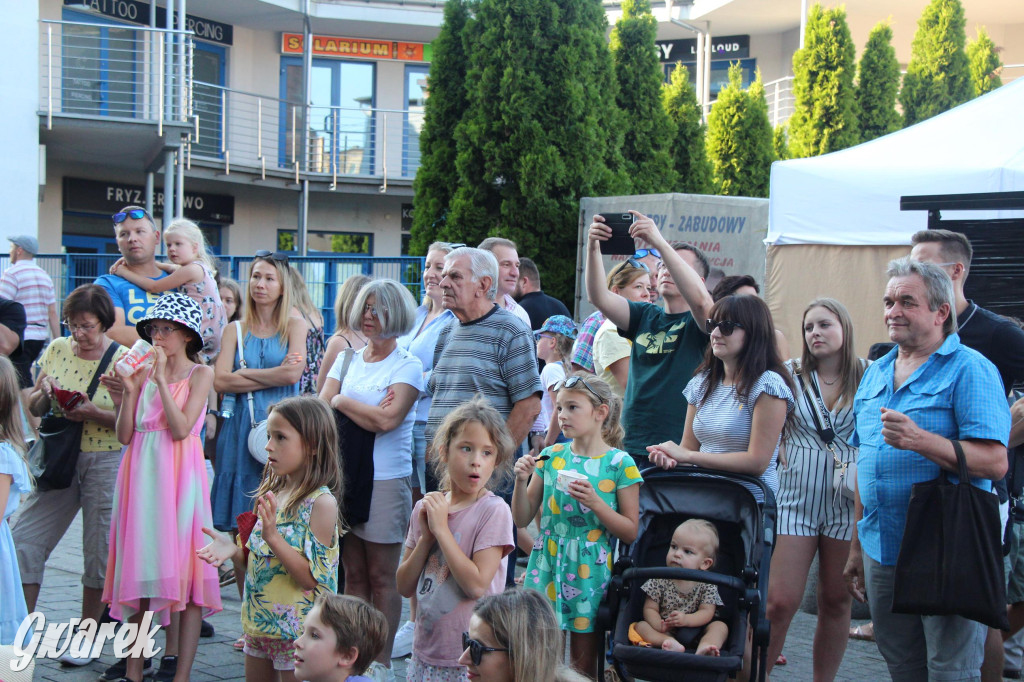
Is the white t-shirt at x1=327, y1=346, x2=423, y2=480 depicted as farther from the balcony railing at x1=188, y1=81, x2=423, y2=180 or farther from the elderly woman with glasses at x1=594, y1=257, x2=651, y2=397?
the balcony railing at x1=188, y1=81, x2=423, y2=180

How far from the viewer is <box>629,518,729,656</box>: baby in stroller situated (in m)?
3.68

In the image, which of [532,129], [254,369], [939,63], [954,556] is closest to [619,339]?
[254,369]

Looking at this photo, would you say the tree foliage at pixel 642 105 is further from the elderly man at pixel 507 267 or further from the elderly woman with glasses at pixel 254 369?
the elderly woman with glasses at pixel 254 369

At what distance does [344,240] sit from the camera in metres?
22.0

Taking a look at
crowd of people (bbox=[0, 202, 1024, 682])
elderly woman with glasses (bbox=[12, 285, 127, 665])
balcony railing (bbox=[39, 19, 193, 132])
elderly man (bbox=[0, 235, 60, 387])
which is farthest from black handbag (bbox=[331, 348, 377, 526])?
balcony railing (bbox=[39, 19, 193, 132])

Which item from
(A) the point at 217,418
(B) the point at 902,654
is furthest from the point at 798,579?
(A) the point at 217,418

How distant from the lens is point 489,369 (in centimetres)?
468

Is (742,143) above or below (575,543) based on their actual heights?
above

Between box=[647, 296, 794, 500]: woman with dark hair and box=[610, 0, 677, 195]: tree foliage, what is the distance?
1014 cm

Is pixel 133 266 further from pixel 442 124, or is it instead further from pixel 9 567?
pixel 442 124

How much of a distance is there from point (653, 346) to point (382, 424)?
1.34 m

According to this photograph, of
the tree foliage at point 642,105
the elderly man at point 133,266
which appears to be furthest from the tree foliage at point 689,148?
the elderly man at point 133,266

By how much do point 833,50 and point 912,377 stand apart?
1592cm

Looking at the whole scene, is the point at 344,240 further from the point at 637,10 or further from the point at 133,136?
the point at 637,10
